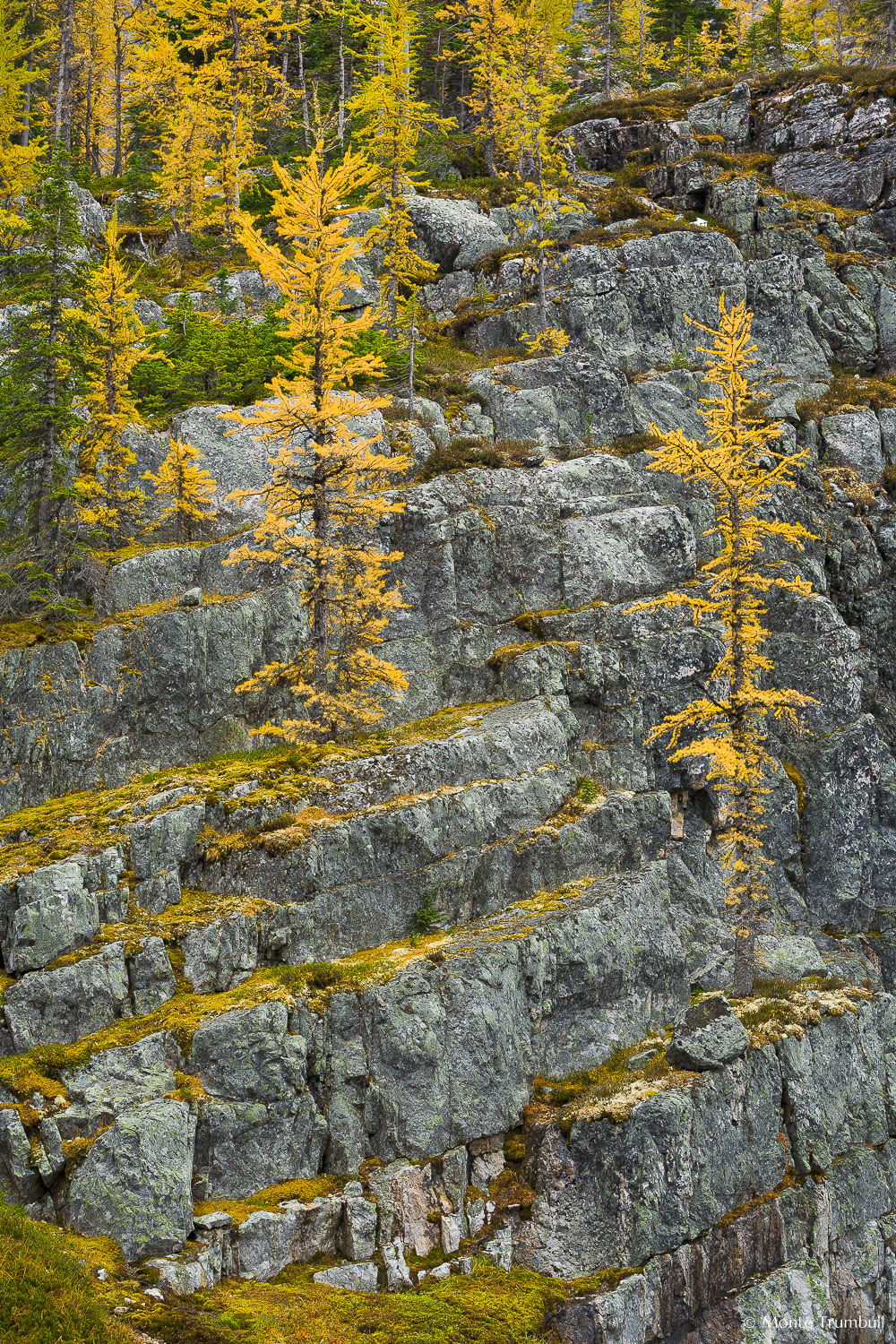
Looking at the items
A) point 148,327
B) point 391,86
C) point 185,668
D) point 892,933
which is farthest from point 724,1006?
point 391,86

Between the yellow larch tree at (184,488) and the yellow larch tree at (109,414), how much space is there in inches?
36.8

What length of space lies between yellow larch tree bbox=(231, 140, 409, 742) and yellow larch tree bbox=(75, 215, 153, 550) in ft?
23.5

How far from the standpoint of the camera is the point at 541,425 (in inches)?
1312

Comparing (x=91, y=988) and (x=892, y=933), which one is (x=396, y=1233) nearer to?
(x=91, y=988)

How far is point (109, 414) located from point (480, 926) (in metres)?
19.4

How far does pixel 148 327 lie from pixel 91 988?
25357 millimetres

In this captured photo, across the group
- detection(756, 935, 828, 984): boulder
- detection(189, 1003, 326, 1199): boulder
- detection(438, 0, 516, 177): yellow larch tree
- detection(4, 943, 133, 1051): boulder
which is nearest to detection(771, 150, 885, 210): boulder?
detection(438, 0, 516, 177): yellow larch tree

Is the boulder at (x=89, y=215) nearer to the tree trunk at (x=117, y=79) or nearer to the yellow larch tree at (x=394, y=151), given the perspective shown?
the tree trunk at (x=117, y=79)

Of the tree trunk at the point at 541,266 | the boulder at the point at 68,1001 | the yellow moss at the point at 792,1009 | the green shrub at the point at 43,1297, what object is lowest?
the yellow moss at the point at 792,1009

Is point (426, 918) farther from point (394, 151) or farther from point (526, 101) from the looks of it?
point (526, 101)

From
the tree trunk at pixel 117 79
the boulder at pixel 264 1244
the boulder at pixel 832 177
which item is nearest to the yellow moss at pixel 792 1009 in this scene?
the boulder at pixel 264 1244

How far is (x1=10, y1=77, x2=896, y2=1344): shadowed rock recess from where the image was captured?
1564 cm

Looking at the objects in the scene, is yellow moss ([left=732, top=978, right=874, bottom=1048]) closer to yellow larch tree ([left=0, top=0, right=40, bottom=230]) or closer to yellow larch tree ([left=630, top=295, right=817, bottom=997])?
yellow larch tree ([left=630, top=295, right=817, bottom=997])

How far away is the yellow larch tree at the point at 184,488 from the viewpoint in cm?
2798
